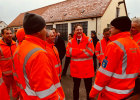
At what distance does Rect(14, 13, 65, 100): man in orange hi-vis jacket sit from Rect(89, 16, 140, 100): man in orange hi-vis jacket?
0.75 m

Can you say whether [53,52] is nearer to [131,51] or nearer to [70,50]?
[70,50]

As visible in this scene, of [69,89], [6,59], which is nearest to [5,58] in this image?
[6,59]

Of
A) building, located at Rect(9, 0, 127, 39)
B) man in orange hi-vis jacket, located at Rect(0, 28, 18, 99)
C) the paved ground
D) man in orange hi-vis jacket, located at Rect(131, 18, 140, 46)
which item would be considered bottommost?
the paved ground

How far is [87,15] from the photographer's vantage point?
609 inches

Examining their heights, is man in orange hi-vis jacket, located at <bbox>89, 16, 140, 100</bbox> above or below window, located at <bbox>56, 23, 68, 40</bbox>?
below

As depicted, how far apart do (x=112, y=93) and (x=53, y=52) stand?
1263 millimetres

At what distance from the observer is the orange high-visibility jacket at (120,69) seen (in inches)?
Result: 59.5

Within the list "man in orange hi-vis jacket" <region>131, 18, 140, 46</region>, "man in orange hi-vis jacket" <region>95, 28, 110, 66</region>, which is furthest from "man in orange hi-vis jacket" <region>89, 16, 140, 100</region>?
"man in orange hi-vis jacket" <region>95, 28, 110, 66</region>

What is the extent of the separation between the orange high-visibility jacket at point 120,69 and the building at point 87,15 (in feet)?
44.7

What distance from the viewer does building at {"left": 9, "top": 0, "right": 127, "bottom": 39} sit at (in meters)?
14.8

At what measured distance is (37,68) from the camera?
3.59ft

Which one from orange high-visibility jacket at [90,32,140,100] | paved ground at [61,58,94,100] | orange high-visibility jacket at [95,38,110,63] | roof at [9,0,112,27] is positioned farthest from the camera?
roof at [9,0,112,27]

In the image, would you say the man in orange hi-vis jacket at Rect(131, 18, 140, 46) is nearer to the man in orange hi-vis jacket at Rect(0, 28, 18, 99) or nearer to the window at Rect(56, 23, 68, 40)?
the man in orange hi-vis jacket at Rect(0, 28, 18, 99)

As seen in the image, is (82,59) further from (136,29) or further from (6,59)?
(6,59)
